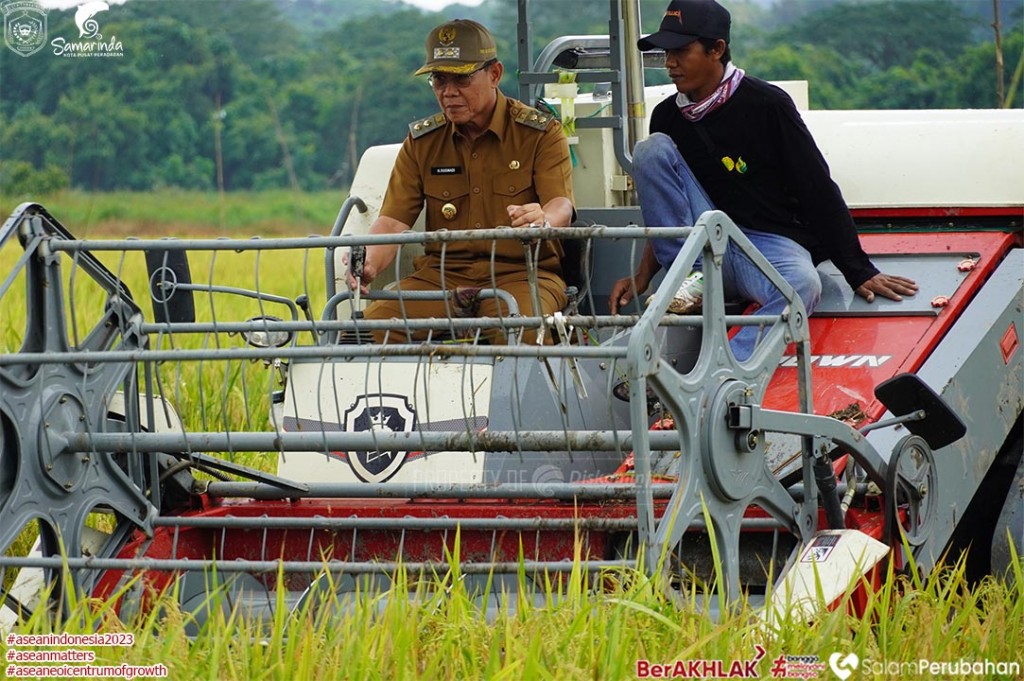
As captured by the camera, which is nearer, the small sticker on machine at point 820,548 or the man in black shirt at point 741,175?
the small sticker on machine at point 820,548

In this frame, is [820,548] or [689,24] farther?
[689,24]

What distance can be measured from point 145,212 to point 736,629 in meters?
20.8

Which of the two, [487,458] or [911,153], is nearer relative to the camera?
[487,458]

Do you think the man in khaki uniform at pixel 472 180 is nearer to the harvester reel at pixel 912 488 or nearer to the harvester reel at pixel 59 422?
the harvester reel at pixel 59 422

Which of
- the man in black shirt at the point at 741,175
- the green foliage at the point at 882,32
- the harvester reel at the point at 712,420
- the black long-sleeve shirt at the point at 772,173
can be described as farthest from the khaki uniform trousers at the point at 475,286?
the green foliage at the point at 882,32

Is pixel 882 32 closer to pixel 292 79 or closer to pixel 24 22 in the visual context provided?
pixel 292 79

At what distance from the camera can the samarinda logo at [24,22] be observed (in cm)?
632

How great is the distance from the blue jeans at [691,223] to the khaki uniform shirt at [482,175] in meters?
0.48

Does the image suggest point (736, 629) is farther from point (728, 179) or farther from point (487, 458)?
point (728, 179)

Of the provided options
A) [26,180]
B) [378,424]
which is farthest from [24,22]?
[26,180]

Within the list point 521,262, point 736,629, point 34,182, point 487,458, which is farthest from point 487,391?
point 34,182

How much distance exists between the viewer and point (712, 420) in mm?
3896

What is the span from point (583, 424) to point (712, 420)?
1.09m

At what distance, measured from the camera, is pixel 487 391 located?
4953 millimetres
